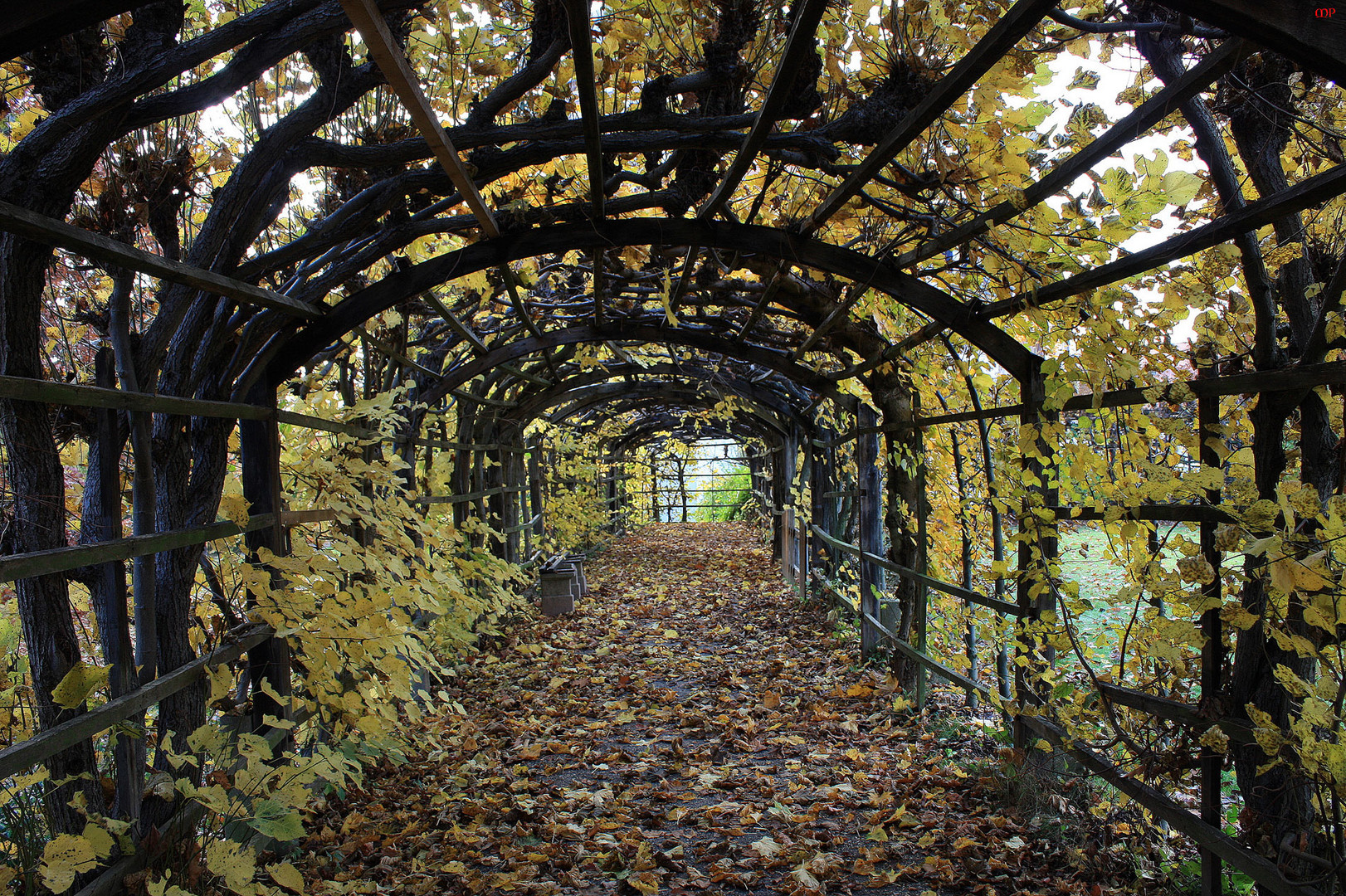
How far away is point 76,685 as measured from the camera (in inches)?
71.4

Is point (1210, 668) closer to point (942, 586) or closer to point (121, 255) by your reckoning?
point (942, 586)

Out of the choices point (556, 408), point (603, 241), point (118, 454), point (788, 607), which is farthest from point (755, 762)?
point (556, 408)

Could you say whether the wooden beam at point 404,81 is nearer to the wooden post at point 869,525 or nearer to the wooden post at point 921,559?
the wooden post at point 921,559

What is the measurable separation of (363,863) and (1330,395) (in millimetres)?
3919

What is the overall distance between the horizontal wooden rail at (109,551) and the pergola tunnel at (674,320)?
2 centimetres

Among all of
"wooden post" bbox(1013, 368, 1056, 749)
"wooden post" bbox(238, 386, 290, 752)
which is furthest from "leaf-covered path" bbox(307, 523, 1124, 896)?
"wooden post" bbox(238, 386, 290, 752)

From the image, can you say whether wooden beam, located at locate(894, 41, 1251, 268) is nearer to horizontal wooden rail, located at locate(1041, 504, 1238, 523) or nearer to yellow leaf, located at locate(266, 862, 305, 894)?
horizontal wooden rail, located at locate(1041, 504, 1238, 523)

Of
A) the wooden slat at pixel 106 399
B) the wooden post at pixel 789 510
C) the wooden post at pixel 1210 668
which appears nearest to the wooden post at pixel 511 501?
the wooden post at pixel 789 510

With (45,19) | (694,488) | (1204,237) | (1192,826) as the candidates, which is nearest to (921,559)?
(1192,826)

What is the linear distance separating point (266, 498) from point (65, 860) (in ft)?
6.18

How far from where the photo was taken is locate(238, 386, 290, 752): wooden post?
330cm

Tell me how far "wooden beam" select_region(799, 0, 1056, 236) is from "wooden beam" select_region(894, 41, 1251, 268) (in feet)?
1.45

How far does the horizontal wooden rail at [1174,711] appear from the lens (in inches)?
84.7

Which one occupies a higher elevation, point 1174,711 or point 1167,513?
point 1167,513
